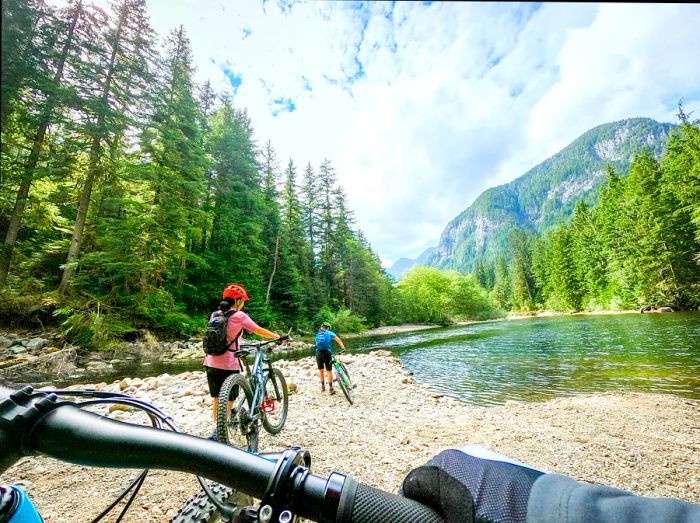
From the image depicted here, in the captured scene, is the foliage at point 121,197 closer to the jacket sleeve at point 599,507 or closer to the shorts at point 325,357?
the shorts at point 325,357

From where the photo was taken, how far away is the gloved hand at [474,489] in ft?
2.45

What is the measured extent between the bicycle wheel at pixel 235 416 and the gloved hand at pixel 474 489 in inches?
134

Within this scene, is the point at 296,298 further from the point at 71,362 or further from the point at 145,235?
the point at 71,362

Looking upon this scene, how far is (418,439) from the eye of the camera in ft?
15.8

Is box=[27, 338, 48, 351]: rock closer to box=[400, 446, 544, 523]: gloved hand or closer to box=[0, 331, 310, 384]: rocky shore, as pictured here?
box=[0, 331, 310, 384]: rocky shore

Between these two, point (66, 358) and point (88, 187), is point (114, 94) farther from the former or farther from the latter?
point (66, 358)

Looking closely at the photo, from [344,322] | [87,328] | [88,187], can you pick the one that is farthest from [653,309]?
[88,187]

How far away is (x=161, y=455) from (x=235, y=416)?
147 inches

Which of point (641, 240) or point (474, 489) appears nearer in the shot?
point (474, 489)

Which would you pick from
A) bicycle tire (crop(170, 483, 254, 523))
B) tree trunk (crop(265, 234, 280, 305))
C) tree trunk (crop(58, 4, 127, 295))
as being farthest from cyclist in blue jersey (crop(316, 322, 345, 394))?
tree trunk (crop(265, 234, 280, 305))

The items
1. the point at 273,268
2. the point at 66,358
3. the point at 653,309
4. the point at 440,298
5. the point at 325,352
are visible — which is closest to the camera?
the point at 325,352

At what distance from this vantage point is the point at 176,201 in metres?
16.6

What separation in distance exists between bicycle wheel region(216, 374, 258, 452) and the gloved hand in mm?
3405

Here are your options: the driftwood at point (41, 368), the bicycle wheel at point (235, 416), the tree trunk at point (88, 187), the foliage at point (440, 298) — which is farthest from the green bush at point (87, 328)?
the foliage at point (440, 298)
